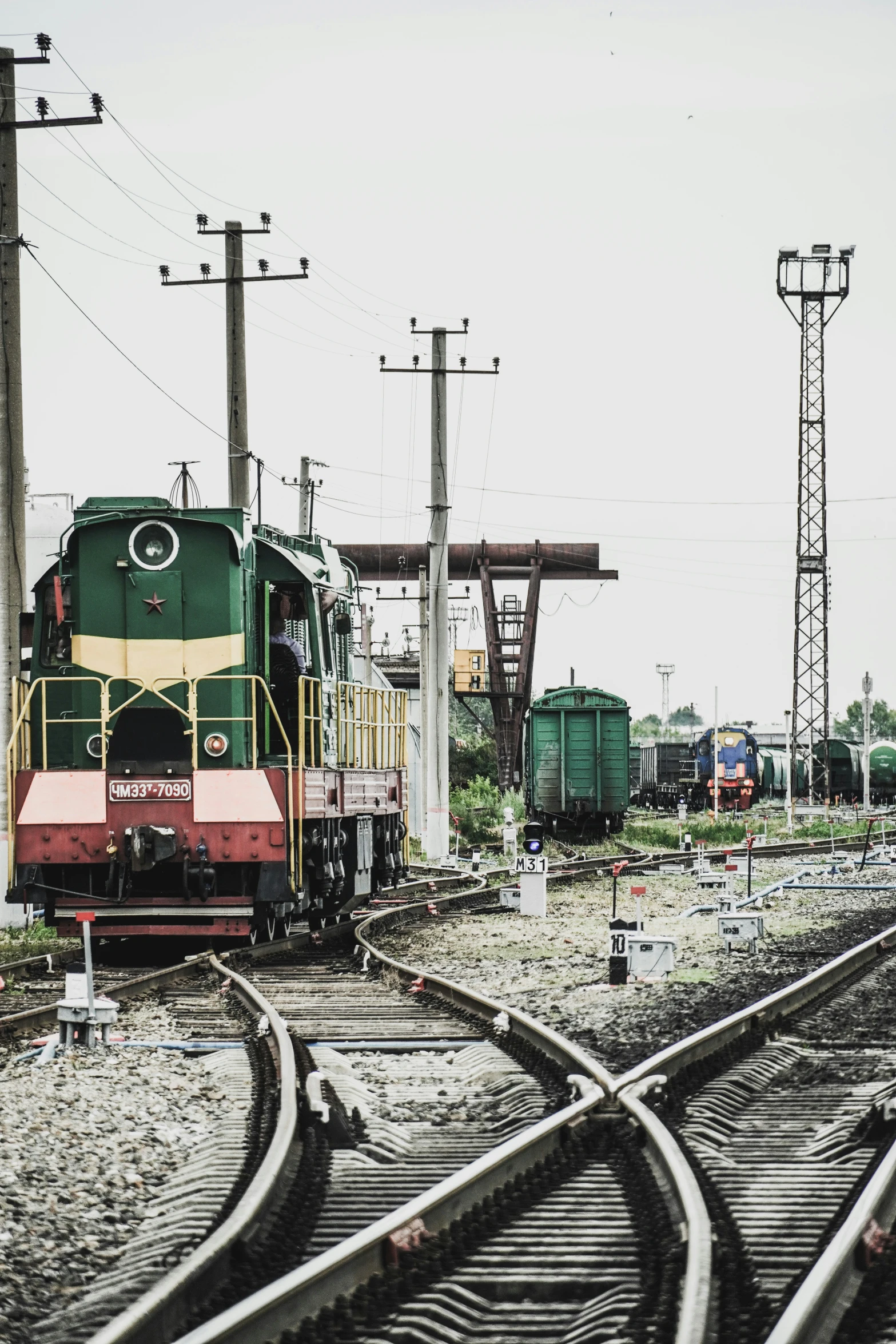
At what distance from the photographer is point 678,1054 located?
8594mm

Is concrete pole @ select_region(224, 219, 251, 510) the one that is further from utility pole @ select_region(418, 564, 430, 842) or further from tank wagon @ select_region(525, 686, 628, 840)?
tank wagon @ select_region(525, 686, 628, 840)

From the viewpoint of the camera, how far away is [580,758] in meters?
38.2

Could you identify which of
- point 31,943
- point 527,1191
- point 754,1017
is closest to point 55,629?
point 31,943

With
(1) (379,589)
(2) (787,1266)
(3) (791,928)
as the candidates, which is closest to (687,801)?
(1) (379,589)

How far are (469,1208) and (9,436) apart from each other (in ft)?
45.8

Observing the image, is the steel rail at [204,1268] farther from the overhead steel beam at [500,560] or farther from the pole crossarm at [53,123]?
the overhead steel beam at [500,560]

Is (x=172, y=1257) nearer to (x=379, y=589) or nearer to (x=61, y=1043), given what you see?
(x=61, y=1043)

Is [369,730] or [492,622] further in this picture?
[492,622]

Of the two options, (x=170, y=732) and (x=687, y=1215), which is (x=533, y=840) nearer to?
(x=170, y=732)

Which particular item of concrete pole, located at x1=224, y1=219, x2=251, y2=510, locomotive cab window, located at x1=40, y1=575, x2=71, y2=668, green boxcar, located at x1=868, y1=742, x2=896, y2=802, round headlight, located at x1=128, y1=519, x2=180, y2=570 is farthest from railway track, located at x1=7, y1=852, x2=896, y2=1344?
green boxcar, located at x1=868, y1=742, x2=896, y2=802

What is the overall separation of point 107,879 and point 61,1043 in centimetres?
478

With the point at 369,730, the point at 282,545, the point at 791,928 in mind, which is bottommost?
the point at 791,928

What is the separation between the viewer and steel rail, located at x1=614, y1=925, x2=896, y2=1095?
8297 mm

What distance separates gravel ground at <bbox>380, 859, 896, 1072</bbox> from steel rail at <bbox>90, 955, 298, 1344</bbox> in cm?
247
